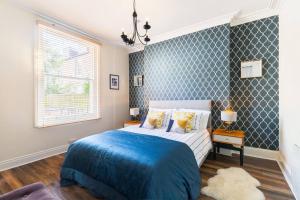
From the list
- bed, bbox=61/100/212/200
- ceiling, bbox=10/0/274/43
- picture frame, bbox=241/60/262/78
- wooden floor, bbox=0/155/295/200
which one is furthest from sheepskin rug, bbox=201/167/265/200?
ceiling, bbox=10/0/274/43

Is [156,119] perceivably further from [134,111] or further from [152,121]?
[134,111]

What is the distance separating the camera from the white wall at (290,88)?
1.95m

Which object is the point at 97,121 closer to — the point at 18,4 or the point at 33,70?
the point at 33,70

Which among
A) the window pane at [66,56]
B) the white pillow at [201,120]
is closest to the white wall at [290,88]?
the white pillow at [201,120]

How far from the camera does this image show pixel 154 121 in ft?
10.6

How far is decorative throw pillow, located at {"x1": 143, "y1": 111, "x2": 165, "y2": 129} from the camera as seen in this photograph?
3.22m

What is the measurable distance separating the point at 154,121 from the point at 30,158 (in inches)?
95.2

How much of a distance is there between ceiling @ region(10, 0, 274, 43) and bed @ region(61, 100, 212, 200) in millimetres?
2255

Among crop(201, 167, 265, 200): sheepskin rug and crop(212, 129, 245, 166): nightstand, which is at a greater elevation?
crop(212, 129, 245, 166): nightstand

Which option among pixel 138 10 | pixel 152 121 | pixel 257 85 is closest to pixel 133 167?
pixel 152 121

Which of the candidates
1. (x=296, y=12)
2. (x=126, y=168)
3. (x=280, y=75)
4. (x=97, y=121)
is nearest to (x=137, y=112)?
(x=97, y=121)

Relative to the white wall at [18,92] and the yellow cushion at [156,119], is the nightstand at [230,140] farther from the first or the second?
the white wall at [18,92]

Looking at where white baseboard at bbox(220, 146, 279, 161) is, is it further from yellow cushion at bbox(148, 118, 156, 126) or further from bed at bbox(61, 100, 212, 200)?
yellow cushion at bbox(148, 118, 156, 126)

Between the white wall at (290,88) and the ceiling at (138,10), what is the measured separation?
25.8 inches
